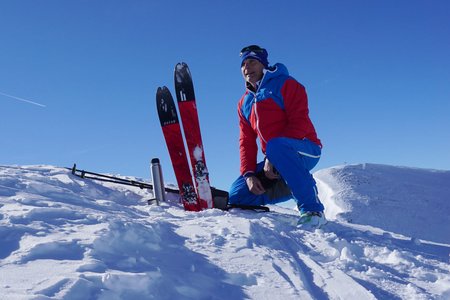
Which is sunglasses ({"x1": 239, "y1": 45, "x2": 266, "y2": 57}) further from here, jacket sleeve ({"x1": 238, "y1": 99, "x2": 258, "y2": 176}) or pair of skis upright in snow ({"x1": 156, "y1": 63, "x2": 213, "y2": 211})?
pair of skis upright in snow ({"x1": 156, "y1": 63, "x2": 213, "y2": 211})

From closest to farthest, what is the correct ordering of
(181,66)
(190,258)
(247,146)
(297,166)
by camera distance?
(190,258) < (297,166) < (247,146) < (181,66)

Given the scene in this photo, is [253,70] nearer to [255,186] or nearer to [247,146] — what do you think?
[247,146]

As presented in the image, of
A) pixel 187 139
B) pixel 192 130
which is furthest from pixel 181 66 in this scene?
pixel 187 139

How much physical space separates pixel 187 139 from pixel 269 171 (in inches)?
49.3

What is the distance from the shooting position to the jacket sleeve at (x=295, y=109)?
4.27 m

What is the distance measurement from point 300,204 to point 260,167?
3.66ft

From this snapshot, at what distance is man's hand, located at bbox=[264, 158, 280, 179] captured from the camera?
453 cm

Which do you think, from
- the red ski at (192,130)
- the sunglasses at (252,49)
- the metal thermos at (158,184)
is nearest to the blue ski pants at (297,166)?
the red ski at (192,130)

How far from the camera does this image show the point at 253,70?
186 inches

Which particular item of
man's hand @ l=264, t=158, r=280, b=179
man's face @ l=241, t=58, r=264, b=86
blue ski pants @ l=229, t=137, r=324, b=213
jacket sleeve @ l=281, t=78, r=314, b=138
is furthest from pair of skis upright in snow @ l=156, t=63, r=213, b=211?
jacket sleeve @ l=281, t=78, r=314, b=138

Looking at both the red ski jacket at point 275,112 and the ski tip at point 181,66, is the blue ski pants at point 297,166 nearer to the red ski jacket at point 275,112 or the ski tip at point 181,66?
the red ski jacket at point 275,112

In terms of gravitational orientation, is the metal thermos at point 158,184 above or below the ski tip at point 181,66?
below

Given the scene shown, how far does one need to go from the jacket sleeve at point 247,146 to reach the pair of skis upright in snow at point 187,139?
1.65ft

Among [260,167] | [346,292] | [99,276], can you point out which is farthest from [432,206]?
[99,276]
